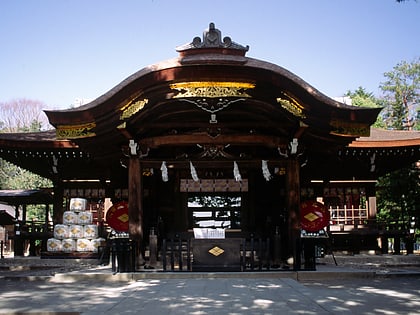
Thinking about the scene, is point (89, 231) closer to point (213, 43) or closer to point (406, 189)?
point (213, 43)

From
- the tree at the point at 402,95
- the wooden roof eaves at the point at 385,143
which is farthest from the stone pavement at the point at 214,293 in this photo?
the tree at the point at 402,95

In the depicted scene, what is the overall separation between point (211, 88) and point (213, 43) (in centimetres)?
102

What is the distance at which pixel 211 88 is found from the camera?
10.4 metres

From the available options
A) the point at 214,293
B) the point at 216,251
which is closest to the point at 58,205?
the point at 216,251

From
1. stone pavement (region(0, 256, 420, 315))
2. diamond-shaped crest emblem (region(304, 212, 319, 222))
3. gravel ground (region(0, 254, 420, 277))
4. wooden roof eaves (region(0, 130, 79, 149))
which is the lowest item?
gravel ground (region(0, 254, 420, 277))

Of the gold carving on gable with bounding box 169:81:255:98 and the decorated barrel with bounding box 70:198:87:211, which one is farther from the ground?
the gold carving on gable with bounding box 169:81:255:98

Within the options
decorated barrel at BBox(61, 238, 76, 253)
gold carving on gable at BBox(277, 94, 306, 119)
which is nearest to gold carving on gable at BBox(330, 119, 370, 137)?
gold carving on gable at BBox(277, 94, 306, 119)

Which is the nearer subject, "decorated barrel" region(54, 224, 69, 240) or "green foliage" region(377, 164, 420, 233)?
"decorated barrel" region(54, 224, 69, 240)

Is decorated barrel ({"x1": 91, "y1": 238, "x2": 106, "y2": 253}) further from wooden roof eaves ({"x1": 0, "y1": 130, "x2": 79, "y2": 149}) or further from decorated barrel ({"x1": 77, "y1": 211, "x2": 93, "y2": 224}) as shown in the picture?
wooden roof eaves ({"x1": 0, "y1": 130, "x2": 79, "y2": 149})

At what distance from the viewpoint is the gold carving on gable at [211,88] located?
10.3m

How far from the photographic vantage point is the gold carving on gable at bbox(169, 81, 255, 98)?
33.8 ft

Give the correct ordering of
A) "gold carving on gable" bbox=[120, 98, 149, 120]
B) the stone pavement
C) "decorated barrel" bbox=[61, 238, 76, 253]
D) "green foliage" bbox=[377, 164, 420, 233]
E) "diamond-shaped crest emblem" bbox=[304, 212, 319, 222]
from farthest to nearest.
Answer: "green foliage" bbox=[377, 164, 420, 233] → "decorated barrel" bbox=[61, 238, 76, 253] → "diamond-shaped crest emblem" bbox=[304, 212, 319, 222] → "gold carving on gable" bbox=[120, 98, 149, 120] → the stone pavement

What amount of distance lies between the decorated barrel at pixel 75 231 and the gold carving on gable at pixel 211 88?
21.2 ft

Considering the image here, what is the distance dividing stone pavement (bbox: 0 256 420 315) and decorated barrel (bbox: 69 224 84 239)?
3.59m
